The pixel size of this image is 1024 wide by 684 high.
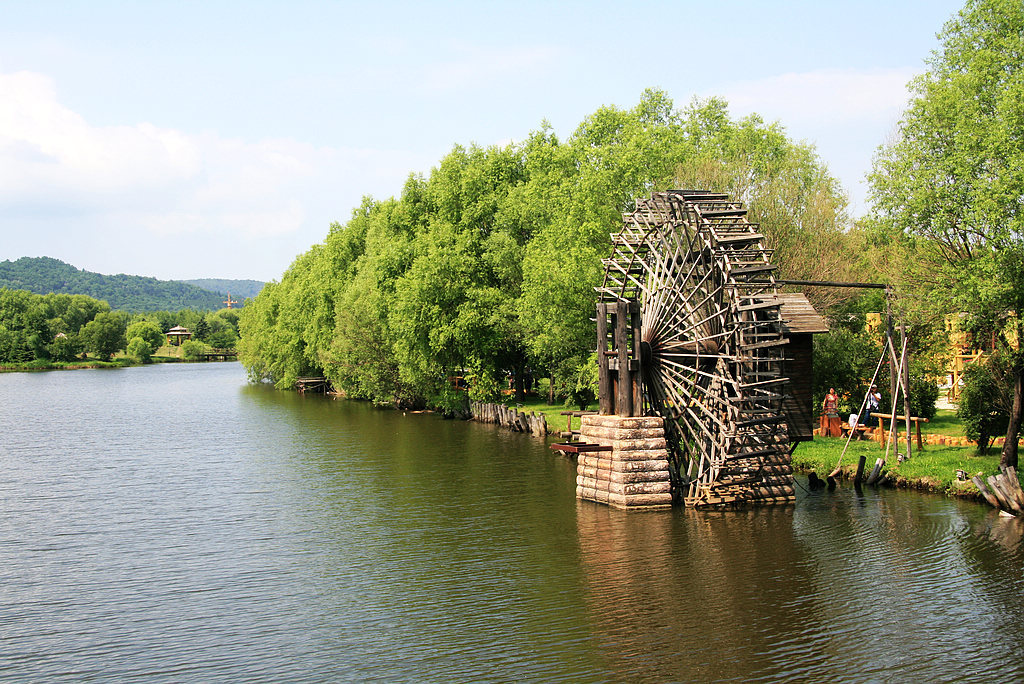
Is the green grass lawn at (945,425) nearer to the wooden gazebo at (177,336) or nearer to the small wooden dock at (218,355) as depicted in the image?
the small wooden dock at (218,355)

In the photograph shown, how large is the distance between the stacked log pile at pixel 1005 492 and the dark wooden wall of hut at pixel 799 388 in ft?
16.5

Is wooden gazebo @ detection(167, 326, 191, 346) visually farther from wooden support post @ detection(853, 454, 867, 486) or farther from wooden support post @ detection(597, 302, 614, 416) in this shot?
wooden support post @ detection(853, 454, 867, 486)

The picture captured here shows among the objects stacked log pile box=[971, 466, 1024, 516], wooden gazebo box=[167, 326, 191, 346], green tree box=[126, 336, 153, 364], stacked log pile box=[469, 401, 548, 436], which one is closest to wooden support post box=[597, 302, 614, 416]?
stacked log pile box=[971, 466, 1024, 516]

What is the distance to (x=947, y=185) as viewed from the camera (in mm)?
22281

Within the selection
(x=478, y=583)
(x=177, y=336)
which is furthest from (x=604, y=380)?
(x=177, y=336)

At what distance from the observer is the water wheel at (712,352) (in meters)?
23.1

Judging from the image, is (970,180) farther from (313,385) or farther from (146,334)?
(146,334)

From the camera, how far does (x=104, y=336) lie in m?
137

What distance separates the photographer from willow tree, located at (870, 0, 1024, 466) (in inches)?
818

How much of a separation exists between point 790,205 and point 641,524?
24.0m

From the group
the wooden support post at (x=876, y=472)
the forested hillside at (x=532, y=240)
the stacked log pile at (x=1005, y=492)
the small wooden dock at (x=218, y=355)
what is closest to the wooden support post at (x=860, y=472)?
the wooden support post at (x=876, y=472)

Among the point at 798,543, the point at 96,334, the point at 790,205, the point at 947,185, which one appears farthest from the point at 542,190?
the point at 96,334

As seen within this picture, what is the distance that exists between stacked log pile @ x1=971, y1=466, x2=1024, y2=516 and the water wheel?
15.3ft

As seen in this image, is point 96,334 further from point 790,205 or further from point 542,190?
point 790,205
